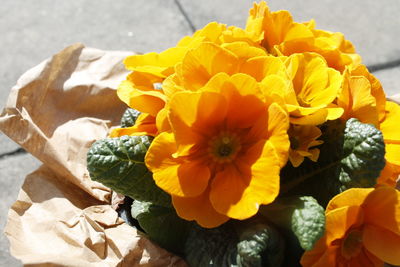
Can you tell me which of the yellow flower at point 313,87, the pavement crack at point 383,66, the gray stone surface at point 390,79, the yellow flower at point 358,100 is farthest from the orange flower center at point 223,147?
the pavement crack at point 383,66

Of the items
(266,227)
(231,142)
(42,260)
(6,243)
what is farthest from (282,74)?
(6,243)

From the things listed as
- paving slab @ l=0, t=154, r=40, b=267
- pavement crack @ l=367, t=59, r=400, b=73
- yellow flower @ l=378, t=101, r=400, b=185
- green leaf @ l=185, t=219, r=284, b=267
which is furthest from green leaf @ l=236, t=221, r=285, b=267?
pavement crack @ l=367, t=59, r=400, b=73

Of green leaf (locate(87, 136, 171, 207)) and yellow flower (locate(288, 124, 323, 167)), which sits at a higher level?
yellow flower (locate(288, 124, 323, 167))

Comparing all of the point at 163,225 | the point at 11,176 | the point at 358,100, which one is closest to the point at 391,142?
the point at 358,100

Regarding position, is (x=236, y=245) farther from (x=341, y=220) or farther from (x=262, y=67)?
(x=262, y=67)

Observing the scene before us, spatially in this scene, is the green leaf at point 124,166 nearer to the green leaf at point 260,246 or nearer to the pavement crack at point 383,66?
the green leaf at point 260,246

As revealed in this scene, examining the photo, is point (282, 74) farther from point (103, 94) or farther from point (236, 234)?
point (103, 94)

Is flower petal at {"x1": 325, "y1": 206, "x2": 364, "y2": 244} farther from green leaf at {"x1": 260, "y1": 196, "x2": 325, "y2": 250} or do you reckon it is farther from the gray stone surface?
the gray stone surface
